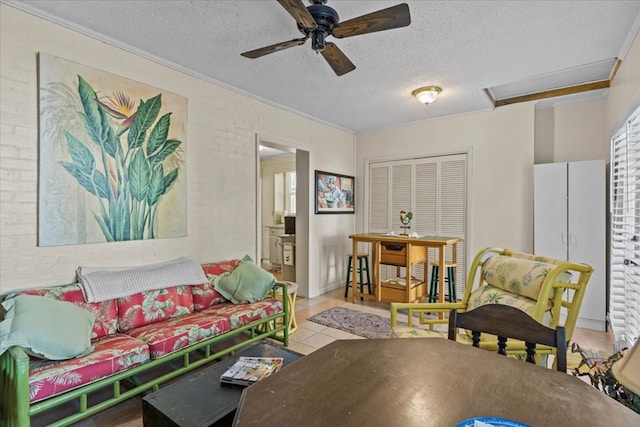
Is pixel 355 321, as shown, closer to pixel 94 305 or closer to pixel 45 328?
pixel 94 305

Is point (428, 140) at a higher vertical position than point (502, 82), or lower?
lower

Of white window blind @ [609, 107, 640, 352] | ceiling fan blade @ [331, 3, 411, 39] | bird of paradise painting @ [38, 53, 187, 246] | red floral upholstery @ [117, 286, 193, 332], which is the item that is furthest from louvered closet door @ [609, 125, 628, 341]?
bird of paradise painting @ [38, 53, 187, 246]

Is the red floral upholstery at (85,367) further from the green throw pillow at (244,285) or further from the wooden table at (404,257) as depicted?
the wooden table at (404,257)

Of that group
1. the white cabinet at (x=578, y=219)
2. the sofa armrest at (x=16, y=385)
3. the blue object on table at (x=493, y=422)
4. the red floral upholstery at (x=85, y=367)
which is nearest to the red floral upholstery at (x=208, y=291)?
the red floral upholstery at (x=85, y=367)

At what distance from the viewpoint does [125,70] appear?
8.80ft

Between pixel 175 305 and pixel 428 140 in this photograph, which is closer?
pixel 175 305

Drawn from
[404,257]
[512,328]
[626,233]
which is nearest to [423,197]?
[404,257]

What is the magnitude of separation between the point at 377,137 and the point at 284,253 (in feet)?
8.27

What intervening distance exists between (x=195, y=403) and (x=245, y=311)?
1.23 m

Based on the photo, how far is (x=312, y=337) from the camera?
3350 millimetres

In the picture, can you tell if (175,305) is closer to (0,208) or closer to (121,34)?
(0,208)

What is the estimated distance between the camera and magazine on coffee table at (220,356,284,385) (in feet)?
5.51

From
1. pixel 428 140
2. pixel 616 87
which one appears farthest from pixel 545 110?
pixel 428 140

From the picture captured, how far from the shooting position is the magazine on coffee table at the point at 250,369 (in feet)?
5.51
